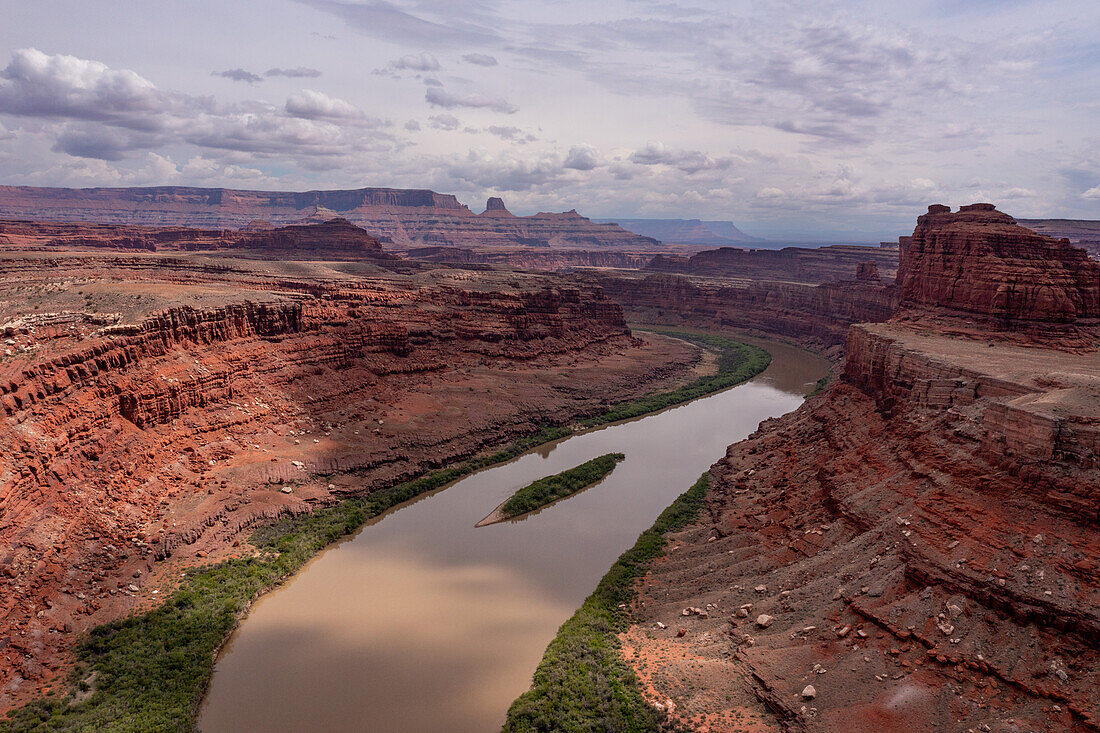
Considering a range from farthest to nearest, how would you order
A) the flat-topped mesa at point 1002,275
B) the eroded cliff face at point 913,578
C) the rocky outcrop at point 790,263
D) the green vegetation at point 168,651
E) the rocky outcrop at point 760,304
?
the rocky outcrop at point 790,263
the rocky outcrop at point 760,304
the flat-topped mesa at point 1002,275
the green vegetation at point 168,651
the eroded cliff face at point 913,578

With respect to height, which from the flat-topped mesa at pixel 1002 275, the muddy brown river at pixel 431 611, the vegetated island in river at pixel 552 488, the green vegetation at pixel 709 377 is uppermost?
the flat-topped mesa at pixel 1002 275

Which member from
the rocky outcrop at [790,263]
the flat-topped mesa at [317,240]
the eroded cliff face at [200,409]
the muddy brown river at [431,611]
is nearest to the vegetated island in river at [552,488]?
the muddy brown river at [431,611]

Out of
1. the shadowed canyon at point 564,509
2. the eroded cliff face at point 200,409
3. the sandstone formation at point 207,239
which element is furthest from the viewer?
the sandstone formation at point 207,239

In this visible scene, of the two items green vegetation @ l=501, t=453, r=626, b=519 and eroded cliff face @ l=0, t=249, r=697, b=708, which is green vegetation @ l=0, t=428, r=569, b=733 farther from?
green vegetation @ l=501, t=453, r=626, b=519

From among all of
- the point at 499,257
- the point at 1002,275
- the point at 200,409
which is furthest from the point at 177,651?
the point at 499,257

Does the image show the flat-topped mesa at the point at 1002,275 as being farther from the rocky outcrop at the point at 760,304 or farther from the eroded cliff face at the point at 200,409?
the rocky outcrop at the point at 760,304

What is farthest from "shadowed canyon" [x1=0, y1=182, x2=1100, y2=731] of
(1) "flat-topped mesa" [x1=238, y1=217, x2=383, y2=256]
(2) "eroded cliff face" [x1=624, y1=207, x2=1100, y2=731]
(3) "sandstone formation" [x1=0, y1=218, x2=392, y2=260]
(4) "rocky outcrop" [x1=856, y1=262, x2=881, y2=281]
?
(1) "flat-topped mesa" [x1=238, y1=217, x2=383, y2=256]

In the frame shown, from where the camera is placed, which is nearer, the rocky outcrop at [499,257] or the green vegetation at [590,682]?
the green vegetation at [590,682]
